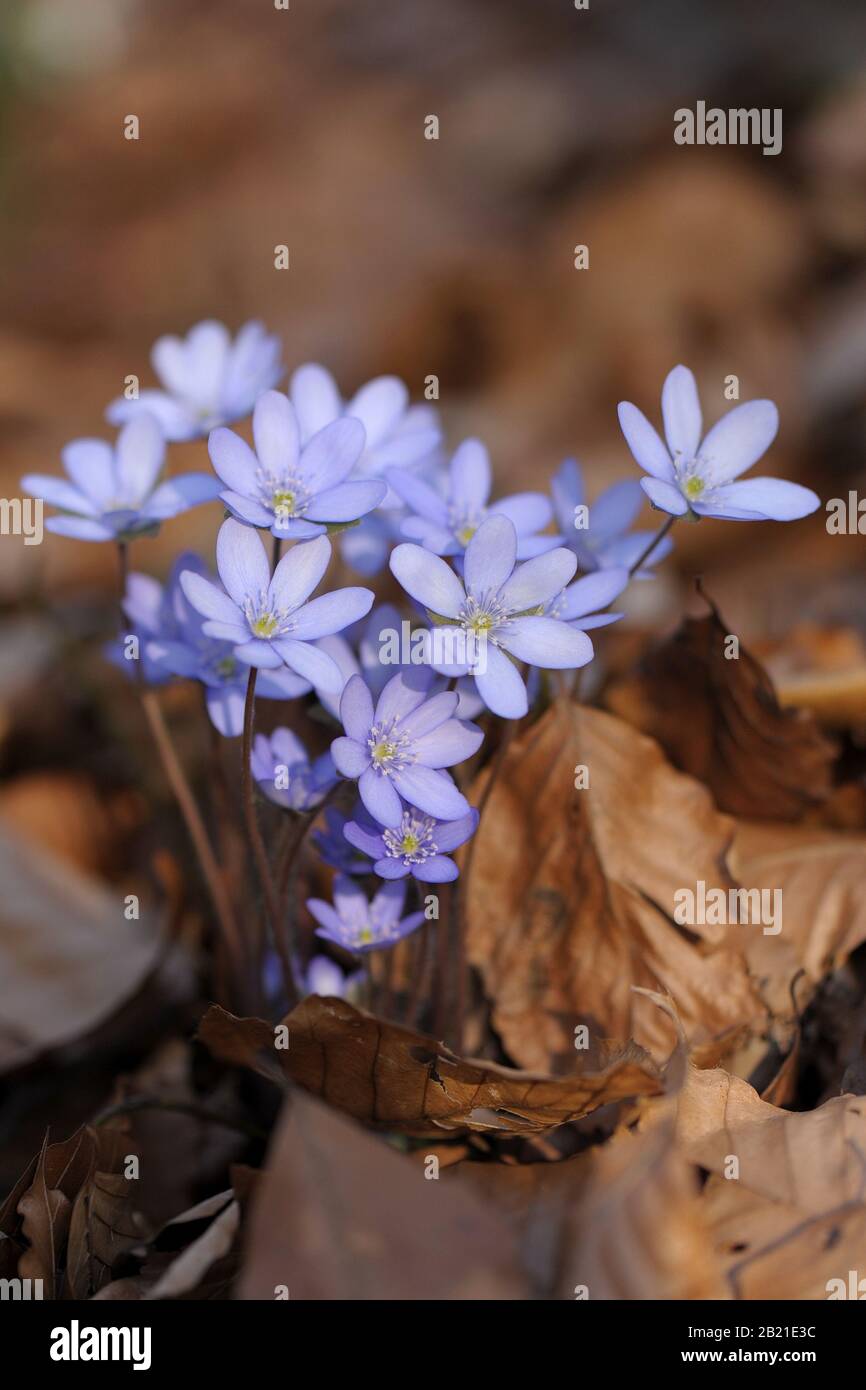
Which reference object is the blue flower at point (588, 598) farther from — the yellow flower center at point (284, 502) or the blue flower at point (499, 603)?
the yellow flower center at point (284, 502)

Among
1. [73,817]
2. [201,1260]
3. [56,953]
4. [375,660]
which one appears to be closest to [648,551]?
[375,660]

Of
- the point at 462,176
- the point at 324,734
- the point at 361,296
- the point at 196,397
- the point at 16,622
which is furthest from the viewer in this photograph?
the point at 462,176

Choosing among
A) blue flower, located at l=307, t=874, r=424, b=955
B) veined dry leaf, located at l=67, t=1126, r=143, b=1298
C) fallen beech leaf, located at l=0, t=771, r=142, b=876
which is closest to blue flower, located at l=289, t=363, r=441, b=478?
blue flower, located at l=307, t=874, r=424, b=955

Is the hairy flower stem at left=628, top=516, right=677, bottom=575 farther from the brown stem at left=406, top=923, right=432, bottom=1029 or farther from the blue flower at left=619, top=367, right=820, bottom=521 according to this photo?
the brown stem at left=406, top=923, right=432, bottom=1029

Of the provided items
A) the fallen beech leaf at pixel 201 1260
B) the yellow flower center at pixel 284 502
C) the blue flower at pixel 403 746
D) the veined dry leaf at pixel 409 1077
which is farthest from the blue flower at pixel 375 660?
the fallen beech leaf at pixel 201 1260

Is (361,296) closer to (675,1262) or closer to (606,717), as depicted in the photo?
(606,717)

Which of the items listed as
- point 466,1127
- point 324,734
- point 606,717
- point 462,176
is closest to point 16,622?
point 324,734
